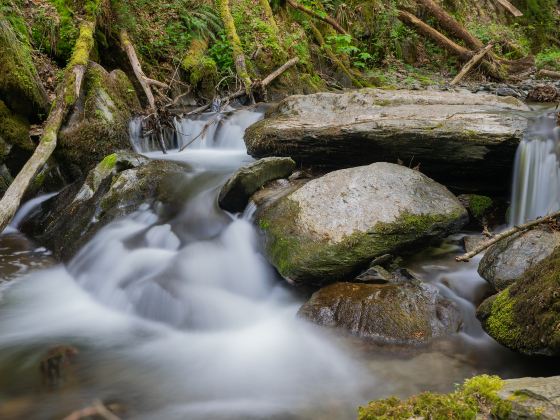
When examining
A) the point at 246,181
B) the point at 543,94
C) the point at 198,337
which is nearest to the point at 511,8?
the point at 543,94

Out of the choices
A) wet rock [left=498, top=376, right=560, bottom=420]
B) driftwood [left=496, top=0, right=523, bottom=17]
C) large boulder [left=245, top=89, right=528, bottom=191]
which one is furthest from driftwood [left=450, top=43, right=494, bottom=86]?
wet rock [left=498, top=376, right=560, bottom=420]

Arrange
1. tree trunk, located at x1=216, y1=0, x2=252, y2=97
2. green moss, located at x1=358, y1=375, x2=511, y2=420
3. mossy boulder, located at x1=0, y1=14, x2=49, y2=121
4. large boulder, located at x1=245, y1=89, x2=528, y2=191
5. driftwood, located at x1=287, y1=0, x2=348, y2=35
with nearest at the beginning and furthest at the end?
1. green moss, located at x1=358, y1=375, x2=511, y2=420
2. large boulder, located at x1=245, y1=89, x2=528, y2=191
3. mossy boulder, located at x1=0, y1=14, x2=49, y2=121
4. tree trunk, located at x1=216, y1=0, x2=252, y2=97
5. driftwood, located at x1=287, y1=0, x2=348, y2=35

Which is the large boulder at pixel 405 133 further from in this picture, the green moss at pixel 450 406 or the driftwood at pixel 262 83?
the green moss at pixel 450 406

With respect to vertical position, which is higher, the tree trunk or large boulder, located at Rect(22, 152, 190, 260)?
the tree trunk

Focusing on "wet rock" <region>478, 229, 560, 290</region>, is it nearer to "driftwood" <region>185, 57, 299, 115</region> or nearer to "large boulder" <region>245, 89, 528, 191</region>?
"large boulder" <region>245, 89, 528, 191</region>

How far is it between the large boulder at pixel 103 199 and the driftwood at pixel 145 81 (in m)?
1.23

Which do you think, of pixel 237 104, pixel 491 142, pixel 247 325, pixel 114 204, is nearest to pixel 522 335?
pixel 247 325

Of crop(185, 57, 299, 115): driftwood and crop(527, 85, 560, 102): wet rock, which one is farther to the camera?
crop(527, 85, 560, 102): wet rock

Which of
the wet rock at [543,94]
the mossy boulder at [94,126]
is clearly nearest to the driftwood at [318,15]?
the wet rock at [543,94]

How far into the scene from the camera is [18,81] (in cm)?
620

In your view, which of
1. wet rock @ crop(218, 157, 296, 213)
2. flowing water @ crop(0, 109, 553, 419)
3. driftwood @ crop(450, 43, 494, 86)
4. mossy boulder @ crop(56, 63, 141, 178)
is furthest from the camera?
driftwood @ crop(450, 43, 494, 86)

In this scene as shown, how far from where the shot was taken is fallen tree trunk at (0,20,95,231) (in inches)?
193

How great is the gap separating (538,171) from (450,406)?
13.7 feet

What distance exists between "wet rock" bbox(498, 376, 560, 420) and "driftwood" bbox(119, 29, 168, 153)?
21.4 feet
